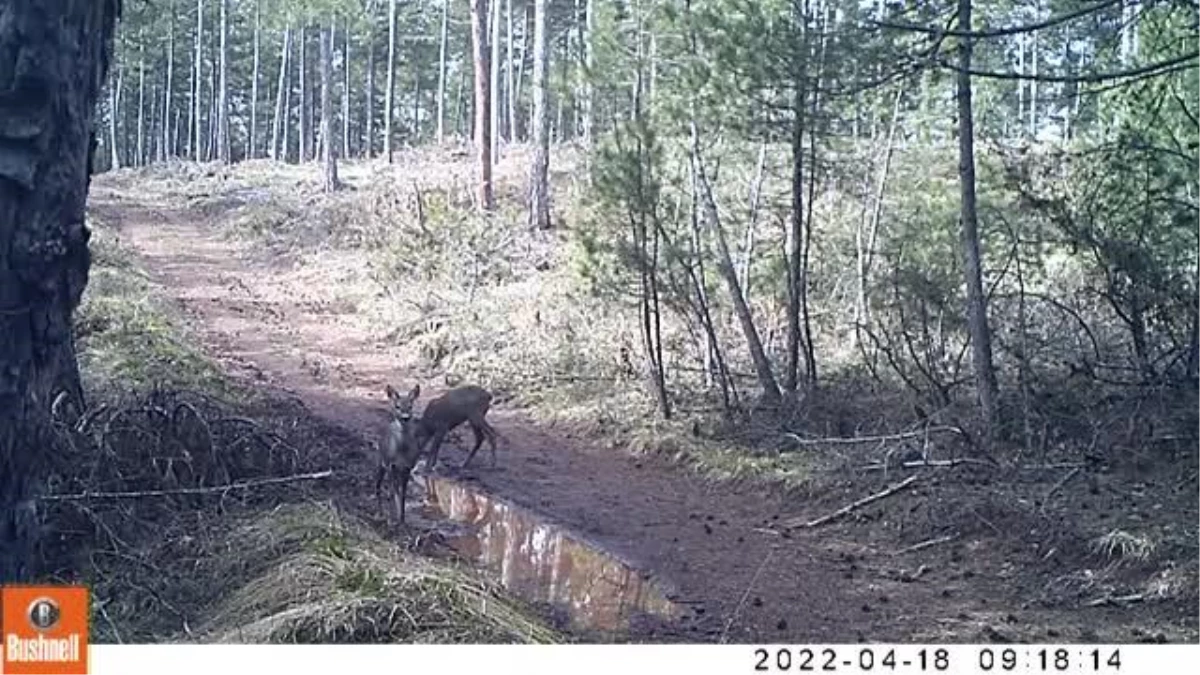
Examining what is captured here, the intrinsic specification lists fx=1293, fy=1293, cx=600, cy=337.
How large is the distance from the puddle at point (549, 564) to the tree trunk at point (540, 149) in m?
10.6

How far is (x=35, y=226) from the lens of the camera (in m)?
3.68

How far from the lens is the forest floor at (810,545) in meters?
5.43

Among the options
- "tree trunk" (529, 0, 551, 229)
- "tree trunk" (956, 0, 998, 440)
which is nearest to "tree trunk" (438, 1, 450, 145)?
"tree trunk" (529, 0, 551, 229)

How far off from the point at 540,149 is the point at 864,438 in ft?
36.1

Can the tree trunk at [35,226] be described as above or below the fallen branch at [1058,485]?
above

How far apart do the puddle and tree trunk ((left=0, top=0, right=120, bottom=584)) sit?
7.85 feet

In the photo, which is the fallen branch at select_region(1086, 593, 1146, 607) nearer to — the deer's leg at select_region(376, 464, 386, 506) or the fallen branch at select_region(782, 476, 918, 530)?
the fallen branch at select_region(782, 476, 918, 530)

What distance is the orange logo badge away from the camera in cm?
336

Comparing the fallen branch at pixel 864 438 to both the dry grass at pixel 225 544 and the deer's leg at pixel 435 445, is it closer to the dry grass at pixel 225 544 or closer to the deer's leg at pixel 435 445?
the deer's leg at pixel 435 445

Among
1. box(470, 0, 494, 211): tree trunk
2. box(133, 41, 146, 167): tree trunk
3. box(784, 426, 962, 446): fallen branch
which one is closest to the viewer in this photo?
box(784, 426, 962, 446): fallen branch

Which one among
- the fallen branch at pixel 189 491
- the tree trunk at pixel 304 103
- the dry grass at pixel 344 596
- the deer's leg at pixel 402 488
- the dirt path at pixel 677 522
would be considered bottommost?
the dirt path at pixel 677 522

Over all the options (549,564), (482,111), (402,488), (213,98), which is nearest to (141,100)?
(213,98)

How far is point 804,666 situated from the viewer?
151 inches

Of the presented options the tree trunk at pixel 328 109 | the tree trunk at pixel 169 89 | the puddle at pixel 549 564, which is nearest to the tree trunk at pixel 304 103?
the tree trunk at pixel 169 89
